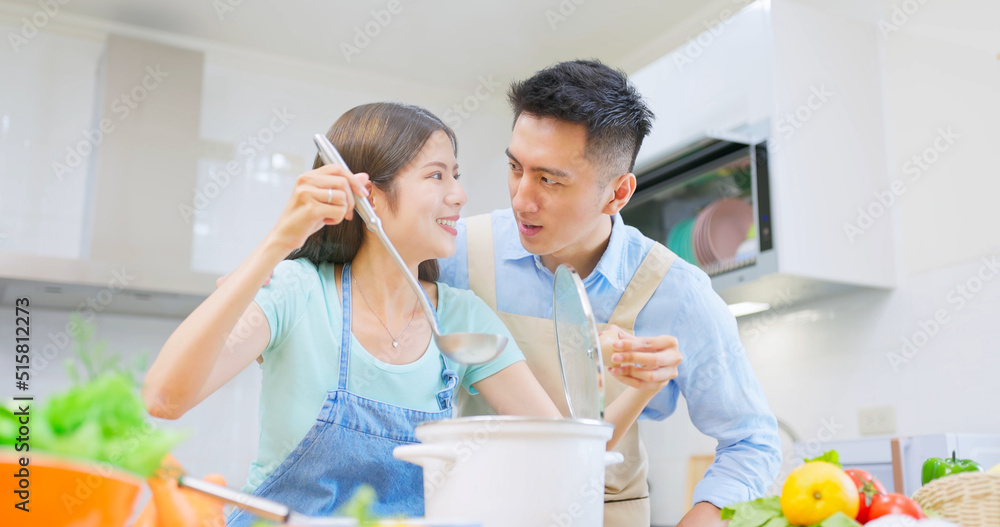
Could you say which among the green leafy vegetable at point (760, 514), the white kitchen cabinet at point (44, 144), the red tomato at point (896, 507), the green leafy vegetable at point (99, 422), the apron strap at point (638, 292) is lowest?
the green leafy vegetable at point (760, 514)

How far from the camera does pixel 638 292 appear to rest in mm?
1396

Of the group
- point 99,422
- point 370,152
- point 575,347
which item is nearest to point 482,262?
point 370,152

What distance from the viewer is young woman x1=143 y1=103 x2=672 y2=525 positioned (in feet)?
2.76

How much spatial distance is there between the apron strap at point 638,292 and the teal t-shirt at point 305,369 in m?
0.41

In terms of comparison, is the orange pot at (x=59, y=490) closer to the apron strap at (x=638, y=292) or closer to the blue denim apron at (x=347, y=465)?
the blue denim apron at (x=347, y=465)

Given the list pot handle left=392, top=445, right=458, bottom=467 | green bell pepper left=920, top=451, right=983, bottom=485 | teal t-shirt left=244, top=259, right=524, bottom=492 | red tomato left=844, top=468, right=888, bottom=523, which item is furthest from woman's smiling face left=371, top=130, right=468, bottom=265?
green bell pepper left=920, top=451, right=983, bottom=485

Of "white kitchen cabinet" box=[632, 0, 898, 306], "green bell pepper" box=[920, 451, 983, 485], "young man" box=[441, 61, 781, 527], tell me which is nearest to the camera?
"green bell pepper" box=[920, 451, 983, 485]

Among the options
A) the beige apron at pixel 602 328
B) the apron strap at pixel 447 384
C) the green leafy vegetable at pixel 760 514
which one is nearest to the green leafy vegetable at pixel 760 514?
the green leafy vegetable at pixel 760 514

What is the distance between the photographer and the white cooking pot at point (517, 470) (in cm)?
67

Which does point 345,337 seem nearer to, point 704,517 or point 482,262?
point 482,262

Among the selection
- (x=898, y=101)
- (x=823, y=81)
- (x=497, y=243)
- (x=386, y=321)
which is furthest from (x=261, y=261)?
(x=898, y=101)

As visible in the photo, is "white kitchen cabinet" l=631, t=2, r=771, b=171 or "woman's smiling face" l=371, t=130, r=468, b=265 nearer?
"woman's smiling face" l=371, t=130, r=468, b=265

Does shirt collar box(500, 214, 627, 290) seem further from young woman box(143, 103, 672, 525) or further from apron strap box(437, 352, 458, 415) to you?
apron strap box(437, 352, 458, 415)

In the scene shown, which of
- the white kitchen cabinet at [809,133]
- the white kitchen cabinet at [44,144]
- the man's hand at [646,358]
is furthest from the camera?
the white kitchen cabinet at [44,144]
